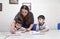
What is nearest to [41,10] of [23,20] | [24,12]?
[23,20]

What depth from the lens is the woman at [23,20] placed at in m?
2.96

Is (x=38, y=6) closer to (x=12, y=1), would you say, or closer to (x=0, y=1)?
(x=12, y=1)

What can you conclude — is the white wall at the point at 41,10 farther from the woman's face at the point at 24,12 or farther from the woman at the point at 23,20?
the woman's face at the point at 24,12

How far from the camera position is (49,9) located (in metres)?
4.78

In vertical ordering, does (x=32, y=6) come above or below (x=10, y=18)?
above

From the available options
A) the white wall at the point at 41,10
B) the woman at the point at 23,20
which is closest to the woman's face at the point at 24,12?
the woman at the point at 23,20

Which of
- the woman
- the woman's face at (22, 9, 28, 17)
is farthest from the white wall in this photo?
the woman's face at (22, 9, 28, 17)

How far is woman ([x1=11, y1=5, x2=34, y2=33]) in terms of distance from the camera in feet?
9.72

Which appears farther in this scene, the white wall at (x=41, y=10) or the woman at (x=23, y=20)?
the white wall at (x=41, y=10)

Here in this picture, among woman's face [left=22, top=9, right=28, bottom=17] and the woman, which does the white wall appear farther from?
woman's face [left=22, top=9, right=28, bottom=17]

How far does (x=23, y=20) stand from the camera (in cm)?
320

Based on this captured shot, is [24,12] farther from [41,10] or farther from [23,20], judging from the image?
[41,10]

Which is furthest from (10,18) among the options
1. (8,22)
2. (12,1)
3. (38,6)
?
(38,6)

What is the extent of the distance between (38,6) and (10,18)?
1039mm
